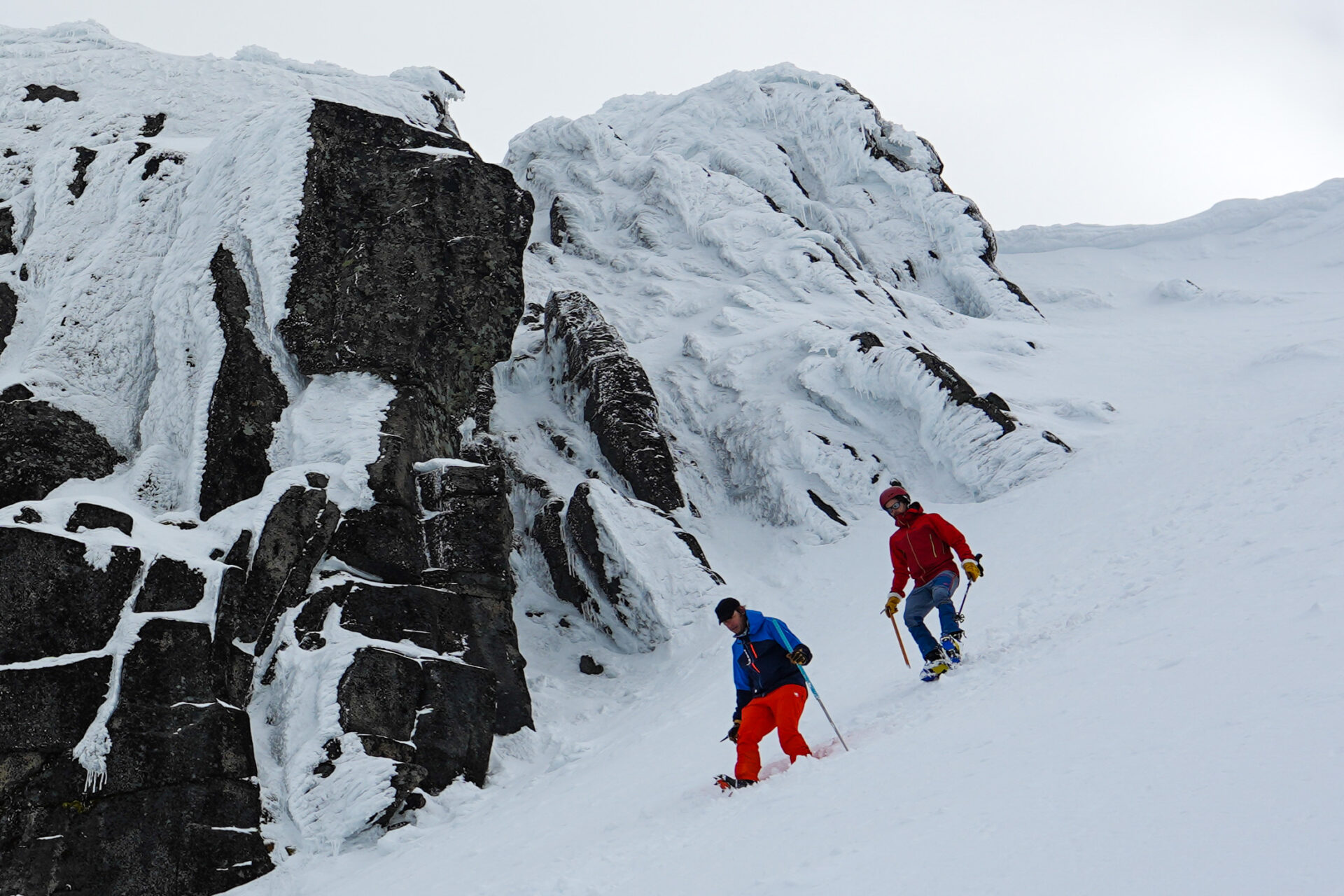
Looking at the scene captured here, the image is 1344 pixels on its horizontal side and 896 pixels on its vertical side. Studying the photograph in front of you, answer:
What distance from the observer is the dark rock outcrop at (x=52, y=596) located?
10.3 m

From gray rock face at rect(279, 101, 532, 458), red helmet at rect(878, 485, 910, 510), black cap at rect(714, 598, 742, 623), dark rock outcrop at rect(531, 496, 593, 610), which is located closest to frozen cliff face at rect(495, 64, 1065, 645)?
dark rock outcrop at rect(531, 496, 593, 610)

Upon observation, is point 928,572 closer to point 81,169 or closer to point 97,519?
point 97,519

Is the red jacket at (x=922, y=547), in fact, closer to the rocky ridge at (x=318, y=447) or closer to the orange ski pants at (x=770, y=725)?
the orange ski pants at (x=770, y=725)

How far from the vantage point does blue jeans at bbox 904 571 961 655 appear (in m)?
8.95

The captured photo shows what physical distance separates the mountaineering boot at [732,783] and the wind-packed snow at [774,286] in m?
12.6

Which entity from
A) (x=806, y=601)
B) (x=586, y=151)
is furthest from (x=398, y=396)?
(x=586, y=151)

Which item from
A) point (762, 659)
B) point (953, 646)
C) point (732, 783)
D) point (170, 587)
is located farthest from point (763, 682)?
point (170, 587)

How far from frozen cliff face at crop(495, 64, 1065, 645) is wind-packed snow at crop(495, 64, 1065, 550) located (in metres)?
0.08

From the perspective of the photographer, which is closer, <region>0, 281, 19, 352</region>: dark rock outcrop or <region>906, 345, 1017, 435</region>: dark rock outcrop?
<region>0, 281, 19, 352</region>: dark rock outcrop

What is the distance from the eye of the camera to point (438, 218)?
1739 cm

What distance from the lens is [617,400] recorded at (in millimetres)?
21734

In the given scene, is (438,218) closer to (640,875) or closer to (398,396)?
(398,396)

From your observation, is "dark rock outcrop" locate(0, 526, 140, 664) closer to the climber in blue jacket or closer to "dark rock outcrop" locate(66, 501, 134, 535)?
"dark rock outcrop" locate(66, 501, 134, 535)

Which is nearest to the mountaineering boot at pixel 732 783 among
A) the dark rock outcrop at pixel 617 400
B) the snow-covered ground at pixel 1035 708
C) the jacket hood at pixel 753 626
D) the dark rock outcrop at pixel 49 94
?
the snow-covered ground at pixel 1035 708
